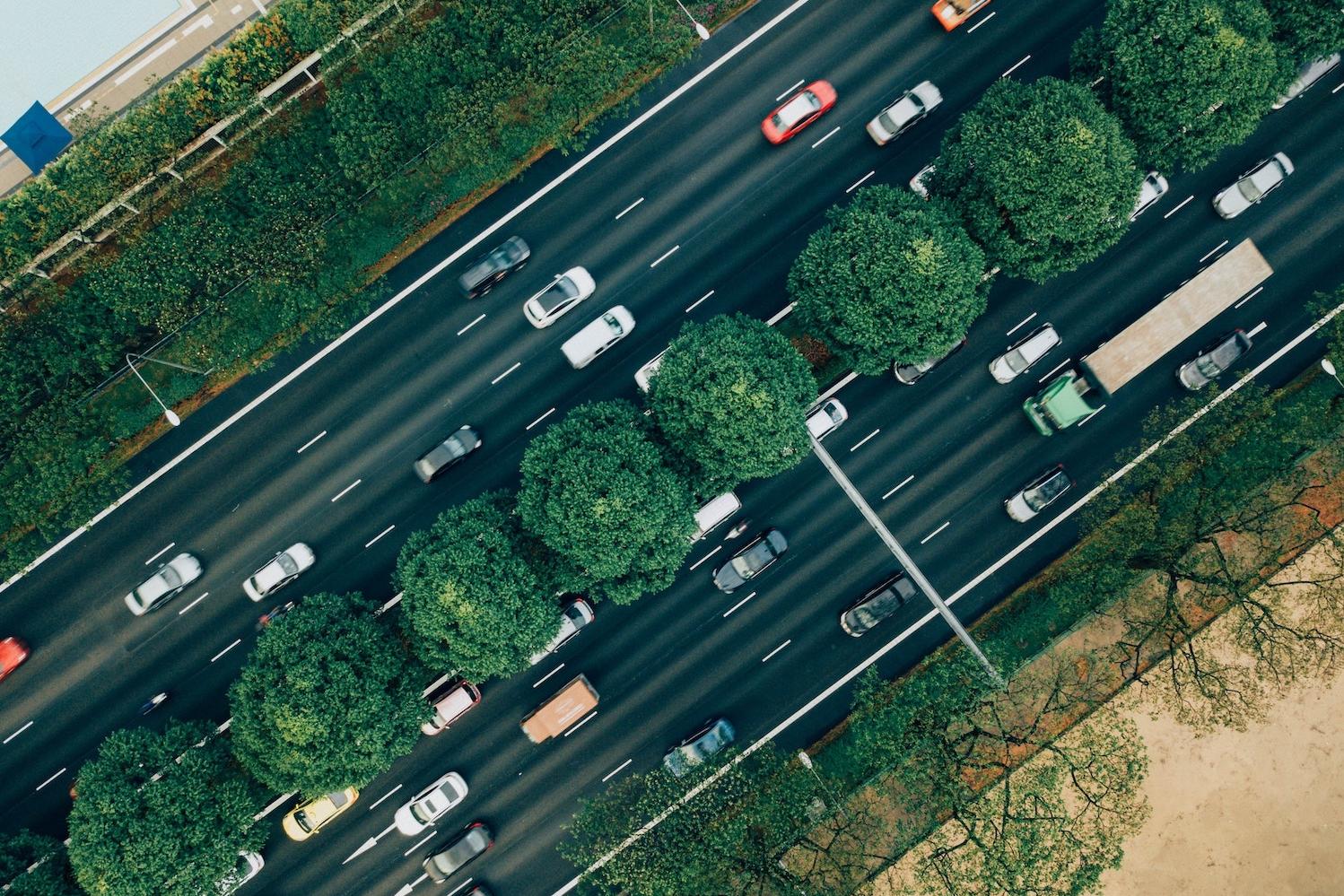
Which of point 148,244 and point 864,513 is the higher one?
point 148,244

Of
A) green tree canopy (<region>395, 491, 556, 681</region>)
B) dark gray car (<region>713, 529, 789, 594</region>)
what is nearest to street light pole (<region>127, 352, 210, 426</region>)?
green tree canopy (<region>395, 491, 556, 681</region>)

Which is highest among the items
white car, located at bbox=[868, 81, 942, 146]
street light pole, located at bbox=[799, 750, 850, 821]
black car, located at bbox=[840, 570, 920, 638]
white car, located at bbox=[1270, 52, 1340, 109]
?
white car, located at bbox=[868, 81, 942, 146]

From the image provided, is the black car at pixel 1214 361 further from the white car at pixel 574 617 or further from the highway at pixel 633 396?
the white car at pixel 574 617

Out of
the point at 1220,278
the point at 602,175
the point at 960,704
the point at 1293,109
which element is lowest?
the point at 960,704

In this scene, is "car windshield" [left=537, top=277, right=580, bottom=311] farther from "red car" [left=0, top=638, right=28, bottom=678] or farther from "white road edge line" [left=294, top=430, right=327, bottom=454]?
"red car" [left=0, top=638, right=28, bottom=678]

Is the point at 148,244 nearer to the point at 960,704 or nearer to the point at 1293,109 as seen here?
the point at 960,704

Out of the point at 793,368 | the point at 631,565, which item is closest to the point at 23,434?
the point at 631,565
